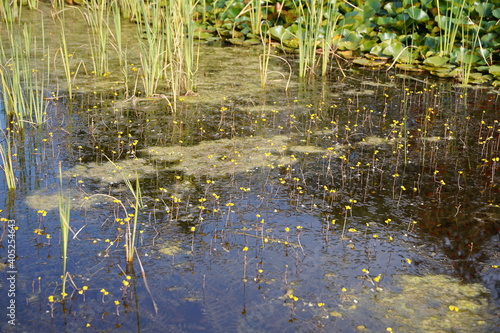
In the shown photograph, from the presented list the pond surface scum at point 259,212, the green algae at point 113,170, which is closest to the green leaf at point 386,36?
the pond surface scum at point 259,212

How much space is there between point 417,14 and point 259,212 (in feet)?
13.5

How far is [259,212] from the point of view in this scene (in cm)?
338

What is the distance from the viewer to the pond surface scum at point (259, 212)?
100.0 inches

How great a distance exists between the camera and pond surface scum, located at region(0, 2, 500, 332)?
8.33ft

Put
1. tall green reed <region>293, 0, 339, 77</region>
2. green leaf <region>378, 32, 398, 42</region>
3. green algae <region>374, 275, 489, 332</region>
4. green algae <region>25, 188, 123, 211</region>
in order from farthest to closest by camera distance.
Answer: green leaf <region>378, 32, 398, 42</region>
tall green reed <region>293, 0, 339, 77</region>
green algae <region>25, 188, 123, 211</region>
green algae <region>374, 275, 489, 332</region>


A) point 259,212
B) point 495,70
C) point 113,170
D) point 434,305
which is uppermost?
point 495,70

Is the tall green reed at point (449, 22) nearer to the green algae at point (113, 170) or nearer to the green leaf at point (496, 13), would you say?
the green leaf at point (496, 13)

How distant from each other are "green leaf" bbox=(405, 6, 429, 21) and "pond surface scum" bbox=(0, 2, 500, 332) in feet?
4.65

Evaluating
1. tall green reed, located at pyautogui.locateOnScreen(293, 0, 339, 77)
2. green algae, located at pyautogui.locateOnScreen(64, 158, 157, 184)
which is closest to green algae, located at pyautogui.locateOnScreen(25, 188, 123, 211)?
green algae, located at pyautogui.locateOnScreen(64, 158, 157, 184)

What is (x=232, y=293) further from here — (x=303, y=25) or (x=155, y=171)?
(x=303, y=25)

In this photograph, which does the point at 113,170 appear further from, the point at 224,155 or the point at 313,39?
the point at 313,39

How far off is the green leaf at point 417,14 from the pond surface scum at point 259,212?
1.42m

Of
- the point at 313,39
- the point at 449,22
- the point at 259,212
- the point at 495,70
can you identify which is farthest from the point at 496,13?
the point at 259,212

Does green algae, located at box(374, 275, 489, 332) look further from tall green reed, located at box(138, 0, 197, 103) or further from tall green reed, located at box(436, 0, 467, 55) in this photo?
tall green reed, located at box(436, 0, 467, 55)
